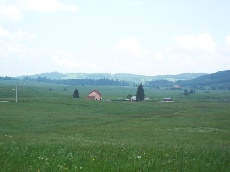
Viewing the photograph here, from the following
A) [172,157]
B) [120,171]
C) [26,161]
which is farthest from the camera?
[172,157]

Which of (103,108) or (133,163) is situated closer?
(133,163)

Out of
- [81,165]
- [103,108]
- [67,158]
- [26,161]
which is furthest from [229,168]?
[103,108]

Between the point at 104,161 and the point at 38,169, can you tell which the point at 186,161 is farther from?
the point at 38,169

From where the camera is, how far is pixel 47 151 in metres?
15.6

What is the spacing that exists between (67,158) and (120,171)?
2881 millimetres

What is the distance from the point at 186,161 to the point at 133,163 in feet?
8.03

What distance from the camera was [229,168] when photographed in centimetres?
1198

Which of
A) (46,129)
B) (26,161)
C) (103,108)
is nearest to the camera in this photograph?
(26,161)

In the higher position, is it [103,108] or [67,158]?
[67,158]

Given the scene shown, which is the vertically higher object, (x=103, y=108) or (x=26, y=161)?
(x=26, y=161)

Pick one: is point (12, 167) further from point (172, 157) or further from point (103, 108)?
point (103, 108)

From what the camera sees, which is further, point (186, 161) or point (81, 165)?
point (186, 161)

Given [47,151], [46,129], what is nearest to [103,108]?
[46,129]

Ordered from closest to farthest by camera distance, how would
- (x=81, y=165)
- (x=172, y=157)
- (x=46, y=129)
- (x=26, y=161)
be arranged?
1. (x=81, y=165)
2. (x=26, y=161)
3. (x=172, y=157)
4. (x=46, y=129)
